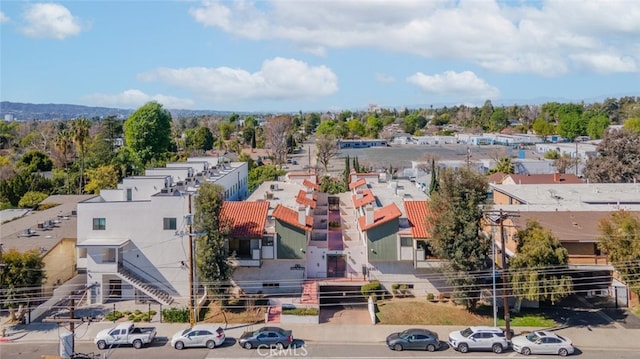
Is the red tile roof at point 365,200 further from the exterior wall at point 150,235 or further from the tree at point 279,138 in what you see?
the tree at point 279,138

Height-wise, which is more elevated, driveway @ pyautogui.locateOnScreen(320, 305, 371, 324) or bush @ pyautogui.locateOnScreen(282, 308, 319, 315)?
bush @ pyautogui.locateOnScreen(282, 308, 319, 315)

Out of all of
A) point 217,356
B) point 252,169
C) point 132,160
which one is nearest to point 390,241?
point 217,356

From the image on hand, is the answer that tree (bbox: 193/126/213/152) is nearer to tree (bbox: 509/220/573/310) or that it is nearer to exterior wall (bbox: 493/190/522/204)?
exterior wall (bbox: 493/190/522/204)

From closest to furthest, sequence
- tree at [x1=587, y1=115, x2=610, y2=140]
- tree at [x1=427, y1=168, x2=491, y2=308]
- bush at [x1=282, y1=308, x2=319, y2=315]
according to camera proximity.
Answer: tree at [x1=427, y1=168, x2=491, y2=308] < bush at [x1=282, y1=308, x2=319, y2=315] < tree at [x1=587, y1=115, x2=610, y2=140]

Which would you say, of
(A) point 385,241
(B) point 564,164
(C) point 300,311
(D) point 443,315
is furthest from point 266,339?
(B) point 564,164

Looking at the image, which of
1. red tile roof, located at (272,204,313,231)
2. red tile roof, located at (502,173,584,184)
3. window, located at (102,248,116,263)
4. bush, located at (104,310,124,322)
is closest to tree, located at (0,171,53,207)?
window, located at (102,248,116,263)

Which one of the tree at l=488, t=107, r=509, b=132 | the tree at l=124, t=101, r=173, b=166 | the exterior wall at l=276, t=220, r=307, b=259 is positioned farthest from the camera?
the tree at l=488, t=107, r=509, b=132
